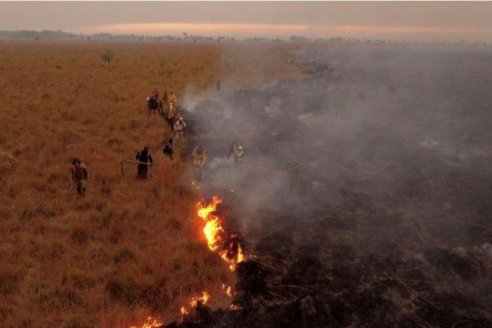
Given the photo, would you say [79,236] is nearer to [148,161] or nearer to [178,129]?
[148,161]

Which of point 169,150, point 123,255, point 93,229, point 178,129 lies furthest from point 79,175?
point 178,129

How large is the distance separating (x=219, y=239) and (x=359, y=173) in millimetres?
8215

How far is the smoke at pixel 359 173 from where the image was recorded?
38.6 ft

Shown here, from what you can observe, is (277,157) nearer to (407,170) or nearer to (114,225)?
(407,170)

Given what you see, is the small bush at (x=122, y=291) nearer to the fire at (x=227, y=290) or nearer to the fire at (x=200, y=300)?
the fire at (x=200, y=300)

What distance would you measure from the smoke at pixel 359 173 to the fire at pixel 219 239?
577 mm

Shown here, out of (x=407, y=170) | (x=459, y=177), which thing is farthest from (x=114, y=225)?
(x=459, y=177)

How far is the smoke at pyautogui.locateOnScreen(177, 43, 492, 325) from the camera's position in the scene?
1176cm

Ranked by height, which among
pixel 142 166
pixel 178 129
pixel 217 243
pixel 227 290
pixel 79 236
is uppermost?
pixel 178 129

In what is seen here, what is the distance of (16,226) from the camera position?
1122 cm

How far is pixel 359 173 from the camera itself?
57.0ft

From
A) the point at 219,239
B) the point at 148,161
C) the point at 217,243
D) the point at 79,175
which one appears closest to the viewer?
the point at 217,243

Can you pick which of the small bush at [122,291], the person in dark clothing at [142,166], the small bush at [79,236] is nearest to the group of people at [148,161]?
the person in dark clothing at [142,166]

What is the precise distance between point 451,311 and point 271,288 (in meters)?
3.93
